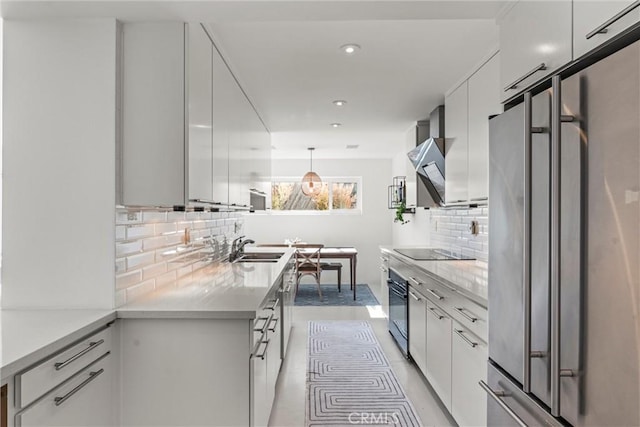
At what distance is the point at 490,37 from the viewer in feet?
7.91

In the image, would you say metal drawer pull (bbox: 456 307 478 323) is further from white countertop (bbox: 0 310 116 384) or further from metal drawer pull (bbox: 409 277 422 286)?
white countertop (bbox: 0 310 116 384)

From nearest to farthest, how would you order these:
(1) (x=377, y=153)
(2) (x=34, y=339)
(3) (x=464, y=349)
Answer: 1. (2) (x=34, y=339)
2. (3) (x=464, y=349)
3. (1) (x=377, y=153)

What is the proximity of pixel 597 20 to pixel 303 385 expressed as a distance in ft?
9.38

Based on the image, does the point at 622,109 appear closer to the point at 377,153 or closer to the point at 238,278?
the point at 238,278

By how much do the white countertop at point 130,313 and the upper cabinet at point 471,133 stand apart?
155 centimetres

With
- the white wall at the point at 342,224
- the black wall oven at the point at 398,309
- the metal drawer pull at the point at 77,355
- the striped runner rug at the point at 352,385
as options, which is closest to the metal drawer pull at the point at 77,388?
the metal drawer pull at the point at 77,355

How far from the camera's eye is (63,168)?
73.1 inches

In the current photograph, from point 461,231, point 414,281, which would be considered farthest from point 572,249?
point 461,231

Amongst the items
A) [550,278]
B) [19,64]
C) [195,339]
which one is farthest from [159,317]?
[550,278]

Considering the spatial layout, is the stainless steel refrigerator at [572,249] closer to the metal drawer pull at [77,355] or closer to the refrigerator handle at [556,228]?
the refrigerator handle at [556,228]

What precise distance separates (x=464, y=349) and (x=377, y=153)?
5167mm

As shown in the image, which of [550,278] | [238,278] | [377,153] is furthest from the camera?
[377,153]

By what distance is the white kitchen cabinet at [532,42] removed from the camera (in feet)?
4.17

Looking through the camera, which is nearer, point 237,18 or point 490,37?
point 237,18
